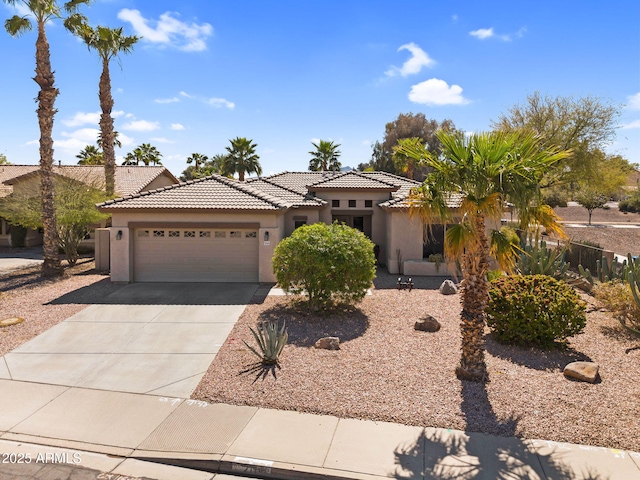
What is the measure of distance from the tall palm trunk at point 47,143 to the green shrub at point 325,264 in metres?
11.4

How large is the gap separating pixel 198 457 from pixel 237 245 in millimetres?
11147

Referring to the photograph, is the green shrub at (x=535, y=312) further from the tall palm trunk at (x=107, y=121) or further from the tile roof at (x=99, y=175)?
the tall palm trunk at (x=107, y=121)

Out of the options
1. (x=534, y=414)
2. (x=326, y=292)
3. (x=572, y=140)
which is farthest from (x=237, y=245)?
(x=572, y=140)

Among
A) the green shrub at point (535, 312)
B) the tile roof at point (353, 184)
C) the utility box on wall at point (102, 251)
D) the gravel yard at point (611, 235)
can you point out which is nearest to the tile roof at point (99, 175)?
the utility box on wall at point (102, 251)

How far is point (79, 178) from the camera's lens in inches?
924

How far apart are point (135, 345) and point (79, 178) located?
17.4m

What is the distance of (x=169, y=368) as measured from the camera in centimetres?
866

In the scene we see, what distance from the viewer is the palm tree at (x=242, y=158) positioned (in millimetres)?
37500

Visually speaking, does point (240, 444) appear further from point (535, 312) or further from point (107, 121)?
point (107, 121)

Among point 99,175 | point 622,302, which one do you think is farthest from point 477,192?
point 99,175

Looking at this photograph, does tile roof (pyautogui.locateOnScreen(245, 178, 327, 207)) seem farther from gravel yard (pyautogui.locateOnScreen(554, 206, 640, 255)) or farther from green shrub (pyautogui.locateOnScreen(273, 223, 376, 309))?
gravel yard (pyautogui.locateOnScreen(554, 206, 640, 255))

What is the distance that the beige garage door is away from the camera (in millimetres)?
16391

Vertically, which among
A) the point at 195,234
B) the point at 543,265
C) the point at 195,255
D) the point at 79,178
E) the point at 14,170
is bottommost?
the point at 543,265

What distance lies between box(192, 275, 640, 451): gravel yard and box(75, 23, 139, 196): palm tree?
19530mm
